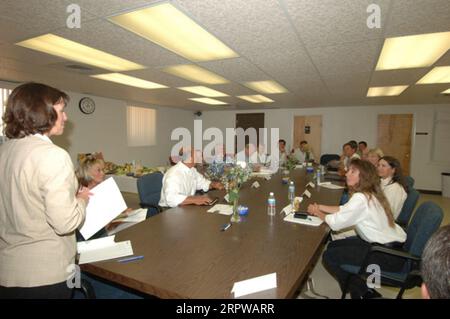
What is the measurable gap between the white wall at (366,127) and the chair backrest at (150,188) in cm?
594

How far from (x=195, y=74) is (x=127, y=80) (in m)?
1.37

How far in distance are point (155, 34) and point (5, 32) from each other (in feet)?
4.34

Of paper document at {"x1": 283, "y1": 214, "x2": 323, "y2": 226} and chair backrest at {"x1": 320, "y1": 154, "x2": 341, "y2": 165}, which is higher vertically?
chair backrest at {"x1": 320, "y1": 154, "x2": 341, "y2": 165}

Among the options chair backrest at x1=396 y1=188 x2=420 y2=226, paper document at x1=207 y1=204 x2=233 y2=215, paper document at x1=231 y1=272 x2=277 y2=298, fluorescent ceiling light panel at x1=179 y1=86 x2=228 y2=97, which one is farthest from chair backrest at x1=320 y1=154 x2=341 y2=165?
paper document at x1=231 y1=272 x2=277 y2=298

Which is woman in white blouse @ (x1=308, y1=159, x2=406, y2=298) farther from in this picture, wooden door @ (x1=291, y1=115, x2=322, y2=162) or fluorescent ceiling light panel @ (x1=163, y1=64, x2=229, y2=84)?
wooden door @ (x1=291, y1=115, x2=322, y2=162)

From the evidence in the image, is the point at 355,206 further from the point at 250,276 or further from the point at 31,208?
the point at 31,208

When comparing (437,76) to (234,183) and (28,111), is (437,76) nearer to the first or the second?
(234,183)

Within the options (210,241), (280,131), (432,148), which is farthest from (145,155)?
(432,148)

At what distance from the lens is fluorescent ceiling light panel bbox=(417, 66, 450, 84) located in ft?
10.6

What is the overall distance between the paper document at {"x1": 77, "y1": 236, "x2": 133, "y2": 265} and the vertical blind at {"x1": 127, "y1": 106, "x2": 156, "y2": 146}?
5.84 metres

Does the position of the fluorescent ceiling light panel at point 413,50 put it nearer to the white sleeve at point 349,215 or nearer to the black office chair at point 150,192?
the white sleeve at point 349,215

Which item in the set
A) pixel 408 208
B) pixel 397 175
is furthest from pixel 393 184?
pixel 408 208

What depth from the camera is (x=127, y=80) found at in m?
4.21

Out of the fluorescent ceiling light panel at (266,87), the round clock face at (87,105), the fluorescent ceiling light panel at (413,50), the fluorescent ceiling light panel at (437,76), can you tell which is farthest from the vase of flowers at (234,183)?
the round clock face at (87,105)
